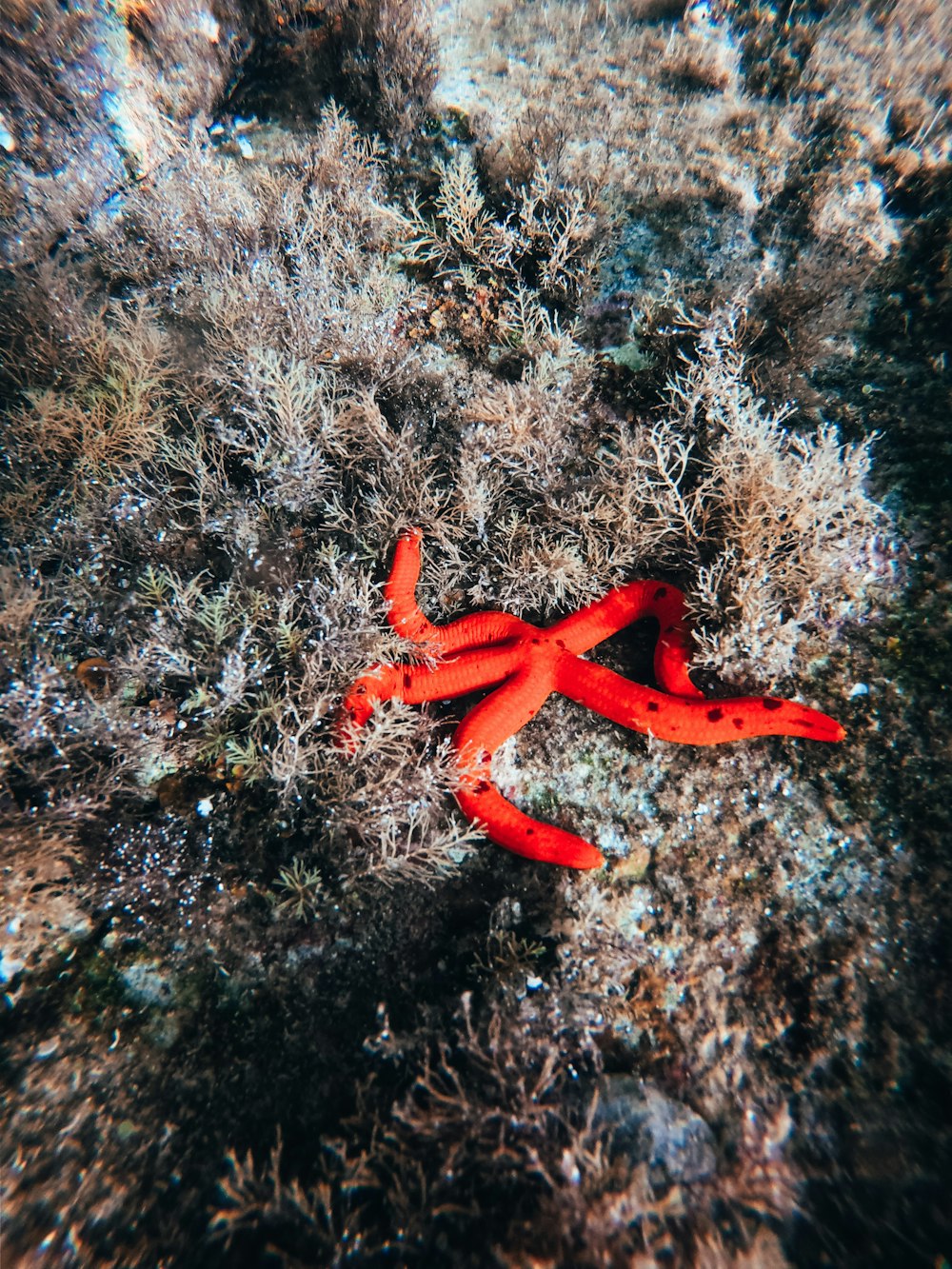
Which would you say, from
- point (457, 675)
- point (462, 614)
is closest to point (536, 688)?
point (457, 675)

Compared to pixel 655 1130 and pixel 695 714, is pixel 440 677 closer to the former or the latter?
pixel 695 714

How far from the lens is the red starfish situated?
311cm

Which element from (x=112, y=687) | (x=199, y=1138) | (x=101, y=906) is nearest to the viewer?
(x=199, y=1138)

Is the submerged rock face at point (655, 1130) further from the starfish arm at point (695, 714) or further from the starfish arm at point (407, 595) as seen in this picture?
the starfish arm at point (407, 595)

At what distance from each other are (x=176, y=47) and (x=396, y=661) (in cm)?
536

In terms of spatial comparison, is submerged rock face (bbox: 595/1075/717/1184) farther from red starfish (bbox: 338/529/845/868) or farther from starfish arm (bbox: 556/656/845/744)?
starfish arm (bbox: 556/656/845/744)

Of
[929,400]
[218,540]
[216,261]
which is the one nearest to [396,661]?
[218,540]

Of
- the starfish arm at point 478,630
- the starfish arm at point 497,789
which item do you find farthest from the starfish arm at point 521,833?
the starfish arm at point 478,630

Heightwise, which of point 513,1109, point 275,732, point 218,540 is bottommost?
point 513,1109

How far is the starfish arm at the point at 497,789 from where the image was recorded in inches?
118

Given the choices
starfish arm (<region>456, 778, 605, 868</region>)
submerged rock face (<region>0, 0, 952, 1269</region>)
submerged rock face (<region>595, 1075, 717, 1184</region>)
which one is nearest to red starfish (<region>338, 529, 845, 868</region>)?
starfish arm (<region>456, 778, 605, 868</region>)

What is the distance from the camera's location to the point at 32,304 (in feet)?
12.9

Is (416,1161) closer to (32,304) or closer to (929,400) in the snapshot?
(929,400)

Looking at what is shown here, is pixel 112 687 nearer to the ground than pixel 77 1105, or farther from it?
farther from it
